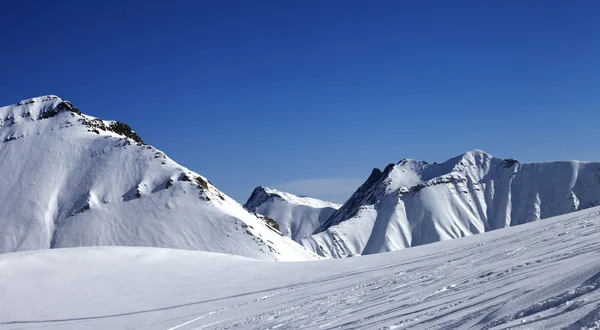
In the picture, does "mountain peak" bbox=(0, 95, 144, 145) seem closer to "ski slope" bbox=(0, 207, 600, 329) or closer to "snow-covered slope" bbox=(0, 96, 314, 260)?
"snow-covered slope" bbox=(0, 96, 314, 260)

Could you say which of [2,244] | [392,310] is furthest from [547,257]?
[2,244]

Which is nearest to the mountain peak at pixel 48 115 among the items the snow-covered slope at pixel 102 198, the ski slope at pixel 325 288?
the snow-covered slope at pixel 102 198

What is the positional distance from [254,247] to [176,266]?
61.7 m

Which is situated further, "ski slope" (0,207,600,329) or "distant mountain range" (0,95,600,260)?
"distant mountain range" (0,95,600,260)

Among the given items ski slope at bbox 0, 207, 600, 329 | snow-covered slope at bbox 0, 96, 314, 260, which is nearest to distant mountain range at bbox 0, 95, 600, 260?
snow-covered slope at bbox 0, 96, 314, 260

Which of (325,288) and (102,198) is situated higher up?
(102,198)

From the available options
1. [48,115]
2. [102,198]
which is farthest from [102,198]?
[48,115]

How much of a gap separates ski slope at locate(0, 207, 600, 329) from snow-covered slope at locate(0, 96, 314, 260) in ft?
198

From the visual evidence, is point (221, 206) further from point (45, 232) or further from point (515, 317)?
point (515, 317)

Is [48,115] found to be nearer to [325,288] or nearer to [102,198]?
[102,198]

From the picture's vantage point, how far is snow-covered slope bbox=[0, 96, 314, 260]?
9419 centimetres

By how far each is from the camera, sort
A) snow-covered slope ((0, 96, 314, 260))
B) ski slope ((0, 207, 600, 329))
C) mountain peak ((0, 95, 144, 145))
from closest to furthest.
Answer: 1. ski slope ((0, 207, 600, 329))
2. snow-covered slope ((0, 96, 314, 260))
3. mountain peak ((0, 95, 144, 145))

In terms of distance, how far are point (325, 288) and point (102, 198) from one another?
97.3 m

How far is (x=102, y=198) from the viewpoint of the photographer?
348ft
